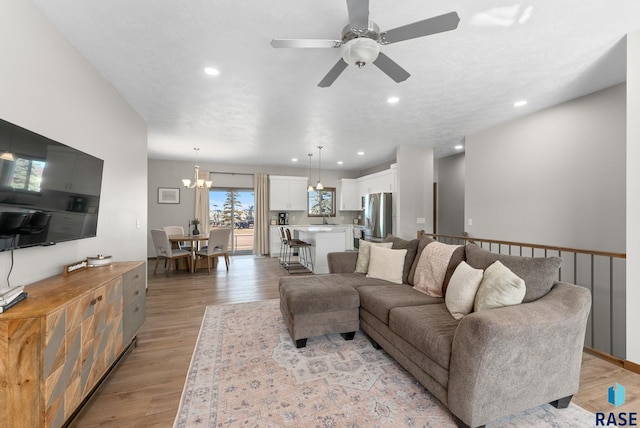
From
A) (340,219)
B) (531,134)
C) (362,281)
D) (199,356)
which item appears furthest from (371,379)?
(340,219)

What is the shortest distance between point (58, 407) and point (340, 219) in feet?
26.3

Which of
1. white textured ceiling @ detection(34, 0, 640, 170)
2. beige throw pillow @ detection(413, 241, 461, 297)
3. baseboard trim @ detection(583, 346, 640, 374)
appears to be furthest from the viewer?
beige throw pillow @ detection(413, 241, 461, 297)

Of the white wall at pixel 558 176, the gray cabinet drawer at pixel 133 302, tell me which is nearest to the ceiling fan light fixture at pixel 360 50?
the gray cabinet drawer at pixel 133 302

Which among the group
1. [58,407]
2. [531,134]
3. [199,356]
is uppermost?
[531,134]

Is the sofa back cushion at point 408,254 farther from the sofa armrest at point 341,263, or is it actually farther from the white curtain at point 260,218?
the white curtain at point 260,218

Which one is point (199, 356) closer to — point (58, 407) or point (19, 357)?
point (58, 407)

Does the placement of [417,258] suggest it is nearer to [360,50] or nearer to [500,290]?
[500,290]

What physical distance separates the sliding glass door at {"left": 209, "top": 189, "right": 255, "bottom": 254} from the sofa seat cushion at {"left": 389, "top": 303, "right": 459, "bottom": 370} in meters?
6.66

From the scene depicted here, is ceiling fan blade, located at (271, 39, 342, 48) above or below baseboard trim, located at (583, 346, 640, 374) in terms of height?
above

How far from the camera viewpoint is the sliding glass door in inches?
312

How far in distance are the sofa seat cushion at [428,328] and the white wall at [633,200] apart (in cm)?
158

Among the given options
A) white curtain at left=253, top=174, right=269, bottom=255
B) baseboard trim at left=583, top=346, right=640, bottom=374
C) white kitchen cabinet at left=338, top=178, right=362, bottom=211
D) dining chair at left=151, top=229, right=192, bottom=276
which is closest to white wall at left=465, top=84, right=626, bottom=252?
baseboard trim at left=583, top=346, right=640, bottom=374

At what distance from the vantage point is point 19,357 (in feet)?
4.14

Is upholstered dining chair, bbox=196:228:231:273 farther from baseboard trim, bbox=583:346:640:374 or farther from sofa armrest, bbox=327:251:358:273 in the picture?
baseboard trim, bbox=583:346:640:374
